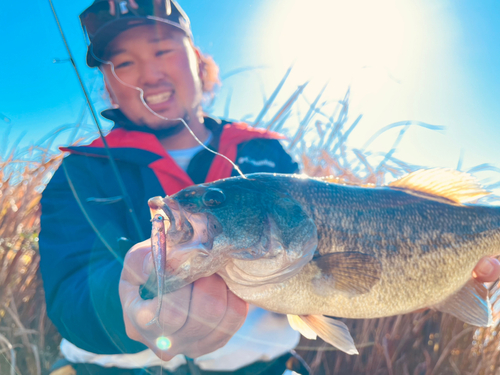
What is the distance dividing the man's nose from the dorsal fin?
1.62 metres

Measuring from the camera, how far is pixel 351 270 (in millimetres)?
1187

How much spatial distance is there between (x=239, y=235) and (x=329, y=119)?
8.46ft

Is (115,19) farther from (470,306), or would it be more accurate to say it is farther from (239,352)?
(470,306)

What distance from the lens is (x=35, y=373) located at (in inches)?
78.7

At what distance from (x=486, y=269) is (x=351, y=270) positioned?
0.90m

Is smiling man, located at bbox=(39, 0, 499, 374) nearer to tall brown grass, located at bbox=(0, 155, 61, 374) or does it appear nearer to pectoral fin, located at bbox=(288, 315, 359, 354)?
pectoral fin, located at bbox=(288, 315, 359, 354)

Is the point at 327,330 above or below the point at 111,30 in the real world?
below

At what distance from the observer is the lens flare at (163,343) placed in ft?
3.32

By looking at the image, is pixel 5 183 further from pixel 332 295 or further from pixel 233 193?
pixel 332 295

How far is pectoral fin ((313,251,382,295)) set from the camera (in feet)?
3.84

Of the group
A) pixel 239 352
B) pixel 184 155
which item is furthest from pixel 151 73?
pixel 239 352

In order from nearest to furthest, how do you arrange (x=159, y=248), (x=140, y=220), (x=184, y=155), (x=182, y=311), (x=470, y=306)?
(x=159, y=248)
(x=182, y=311)
(x=470, y=306)
(x=140, y=220)
(x=184, y=155)

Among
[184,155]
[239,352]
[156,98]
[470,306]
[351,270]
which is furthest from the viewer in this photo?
[184,155]

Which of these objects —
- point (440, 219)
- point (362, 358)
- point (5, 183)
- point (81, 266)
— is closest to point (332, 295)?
point (440, 219)
